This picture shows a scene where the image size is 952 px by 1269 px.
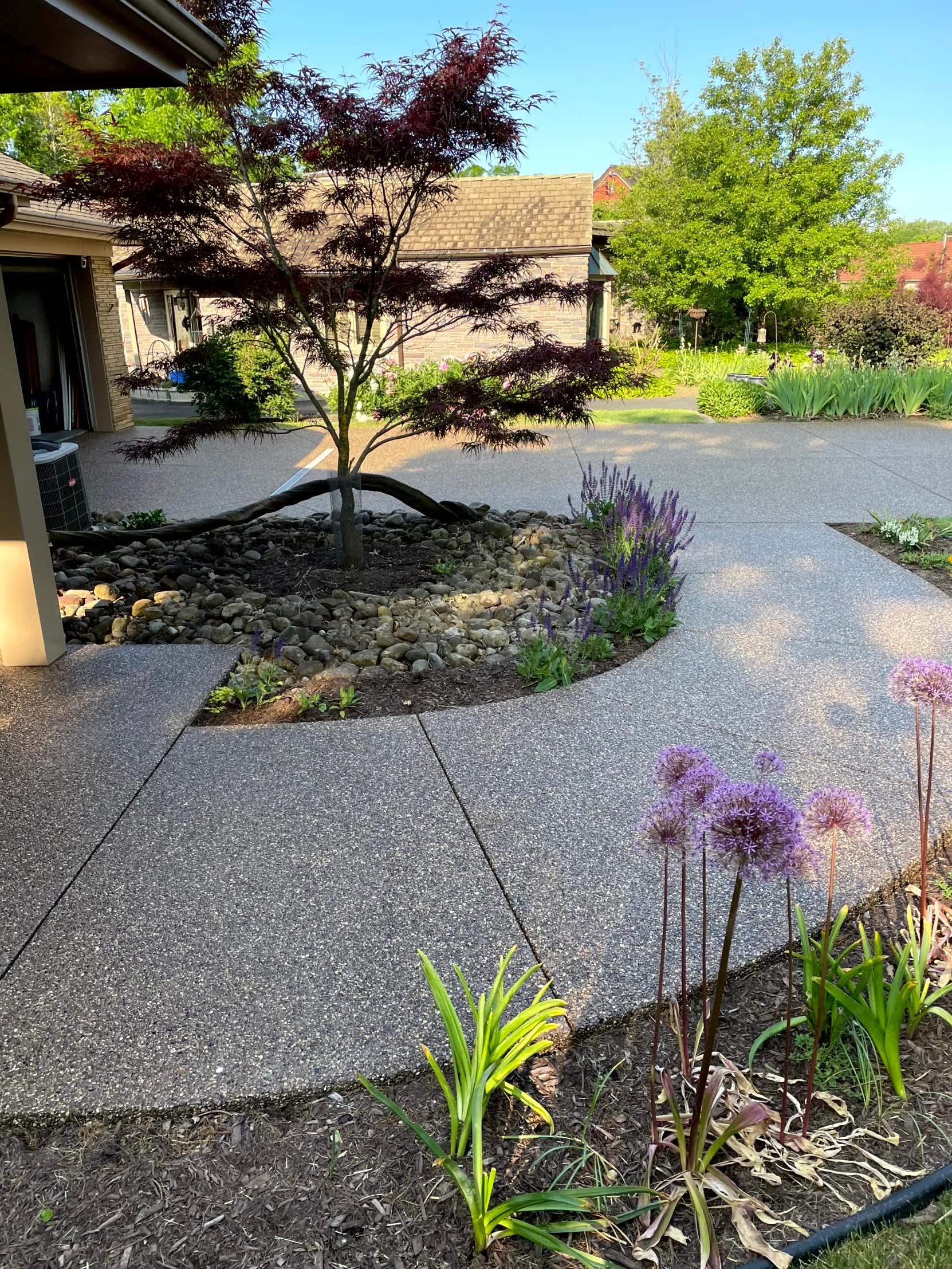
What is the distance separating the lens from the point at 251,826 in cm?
304

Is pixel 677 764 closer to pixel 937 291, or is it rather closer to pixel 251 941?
pixel 251 941

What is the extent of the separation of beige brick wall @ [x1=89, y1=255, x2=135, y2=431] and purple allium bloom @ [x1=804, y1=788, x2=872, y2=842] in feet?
43.4

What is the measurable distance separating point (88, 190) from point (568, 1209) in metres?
5.13

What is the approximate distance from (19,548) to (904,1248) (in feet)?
13.5

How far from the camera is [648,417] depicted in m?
13.7

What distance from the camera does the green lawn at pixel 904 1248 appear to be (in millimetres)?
1641

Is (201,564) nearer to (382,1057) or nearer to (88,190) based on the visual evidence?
(88,190)

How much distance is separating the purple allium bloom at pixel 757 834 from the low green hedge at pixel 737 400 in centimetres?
1241

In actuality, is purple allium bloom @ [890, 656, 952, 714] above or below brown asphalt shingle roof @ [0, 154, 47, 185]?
below

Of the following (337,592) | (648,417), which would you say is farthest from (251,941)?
(648,417)

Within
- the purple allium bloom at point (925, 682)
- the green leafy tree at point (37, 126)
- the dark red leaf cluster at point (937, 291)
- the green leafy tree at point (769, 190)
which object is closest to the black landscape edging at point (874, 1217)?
the purple allium bloom at point (925, 682)

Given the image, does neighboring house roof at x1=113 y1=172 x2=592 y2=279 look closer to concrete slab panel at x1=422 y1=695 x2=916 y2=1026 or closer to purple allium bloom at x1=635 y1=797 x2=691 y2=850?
concrete slab panel at x1=422 y1=695 x2=916 y2=1026

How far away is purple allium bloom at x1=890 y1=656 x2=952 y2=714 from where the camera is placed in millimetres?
2094

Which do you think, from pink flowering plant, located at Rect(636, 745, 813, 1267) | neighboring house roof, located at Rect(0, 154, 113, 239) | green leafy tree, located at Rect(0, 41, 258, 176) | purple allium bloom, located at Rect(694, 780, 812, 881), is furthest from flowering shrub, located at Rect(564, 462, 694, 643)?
green leafy tree, located at Rect(0, 41, 258, 176)
